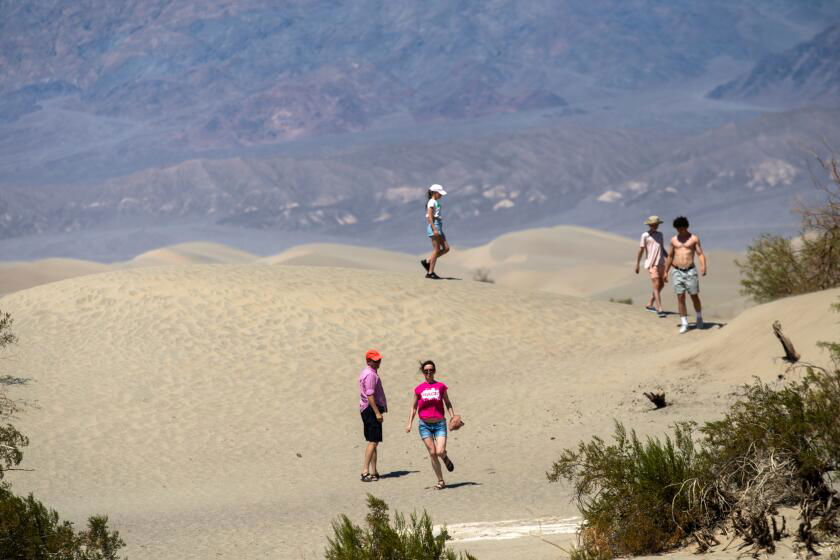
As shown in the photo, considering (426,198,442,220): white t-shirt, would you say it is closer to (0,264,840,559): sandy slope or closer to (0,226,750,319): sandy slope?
(0,264,840,559): sandy slope

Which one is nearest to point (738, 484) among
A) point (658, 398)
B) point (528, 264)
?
point (658, 398)

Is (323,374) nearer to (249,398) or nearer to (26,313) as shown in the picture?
(249,398)

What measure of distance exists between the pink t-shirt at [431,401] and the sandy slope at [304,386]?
83 cm

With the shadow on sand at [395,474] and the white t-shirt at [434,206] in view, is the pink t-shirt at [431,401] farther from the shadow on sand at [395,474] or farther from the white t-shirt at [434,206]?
the white t-shirt at [434,206]

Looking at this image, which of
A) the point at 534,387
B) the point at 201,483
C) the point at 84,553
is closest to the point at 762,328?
the point at 534,387

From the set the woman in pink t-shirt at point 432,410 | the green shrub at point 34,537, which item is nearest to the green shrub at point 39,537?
the green shrub at point 34,537

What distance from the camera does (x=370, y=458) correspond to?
14.0 m

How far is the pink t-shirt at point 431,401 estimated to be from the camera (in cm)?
1275

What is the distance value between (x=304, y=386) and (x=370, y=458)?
6.44 m

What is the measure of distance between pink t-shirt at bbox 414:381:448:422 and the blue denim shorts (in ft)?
0.27

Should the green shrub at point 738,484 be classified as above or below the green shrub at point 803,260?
below

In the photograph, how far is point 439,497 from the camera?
42.5 ft

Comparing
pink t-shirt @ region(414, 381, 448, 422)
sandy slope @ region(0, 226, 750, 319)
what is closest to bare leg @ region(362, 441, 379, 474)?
pink t-shirt @ region(414, 381, 448, 422)

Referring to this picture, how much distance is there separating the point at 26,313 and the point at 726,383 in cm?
1336
